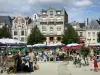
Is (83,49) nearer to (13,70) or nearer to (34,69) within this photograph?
(34,69)

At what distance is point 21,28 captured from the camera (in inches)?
3118

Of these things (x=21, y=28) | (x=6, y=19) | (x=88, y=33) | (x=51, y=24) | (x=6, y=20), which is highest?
(x=6, y=19)

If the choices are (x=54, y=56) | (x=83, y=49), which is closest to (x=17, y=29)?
(x=54, y=56)

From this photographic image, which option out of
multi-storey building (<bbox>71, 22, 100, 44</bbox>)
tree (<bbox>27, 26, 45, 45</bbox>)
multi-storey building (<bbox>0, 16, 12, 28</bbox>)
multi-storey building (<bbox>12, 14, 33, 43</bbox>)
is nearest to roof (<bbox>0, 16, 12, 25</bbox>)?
multi-storey building (<bbox>0, 16, 12, 28</bbox>)

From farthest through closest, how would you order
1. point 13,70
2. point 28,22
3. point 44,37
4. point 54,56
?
1. point 28,22
2. point 44,37
3. point 54,56
4. point 13,70

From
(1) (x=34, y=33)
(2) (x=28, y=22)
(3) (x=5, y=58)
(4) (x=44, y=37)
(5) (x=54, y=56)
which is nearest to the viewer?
(3) (x=5, y=58)

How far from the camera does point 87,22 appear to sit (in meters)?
82.9

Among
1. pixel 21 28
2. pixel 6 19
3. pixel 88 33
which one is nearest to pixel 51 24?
pixel 21 28

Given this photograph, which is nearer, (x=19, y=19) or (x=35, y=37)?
(x=35, y=37)

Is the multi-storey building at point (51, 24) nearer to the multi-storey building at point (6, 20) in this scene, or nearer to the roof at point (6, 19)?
the multi-storey building at point (6, 20)

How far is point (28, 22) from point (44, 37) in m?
9.72

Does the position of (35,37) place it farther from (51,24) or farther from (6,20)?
(6,20)

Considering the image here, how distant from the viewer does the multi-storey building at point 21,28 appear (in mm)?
78500

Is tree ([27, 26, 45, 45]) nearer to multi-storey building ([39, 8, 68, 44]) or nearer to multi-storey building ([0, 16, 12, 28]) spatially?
multi-storey building ([39, 8, 68, 44])
